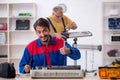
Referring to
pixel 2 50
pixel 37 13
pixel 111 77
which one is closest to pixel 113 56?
pixel 37 13

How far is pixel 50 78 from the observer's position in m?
1.98

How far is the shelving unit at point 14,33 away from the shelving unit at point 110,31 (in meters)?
1.73

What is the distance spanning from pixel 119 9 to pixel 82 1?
92 cm

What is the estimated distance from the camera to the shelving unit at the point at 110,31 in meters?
6.33

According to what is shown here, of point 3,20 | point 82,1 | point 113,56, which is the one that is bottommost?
point 113,56

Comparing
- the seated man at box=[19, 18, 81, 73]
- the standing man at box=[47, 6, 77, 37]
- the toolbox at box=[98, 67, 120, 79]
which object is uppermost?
the standing man at box=[47, 6, 77, 37]

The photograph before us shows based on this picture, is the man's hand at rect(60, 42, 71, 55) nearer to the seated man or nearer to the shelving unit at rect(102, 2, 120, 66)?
the seated man

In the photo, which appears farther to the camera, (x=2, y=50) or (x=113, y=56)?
(x=2, y=50)

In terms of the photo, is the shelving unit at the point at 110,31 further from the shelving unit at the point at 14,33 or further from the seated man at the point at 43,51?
the seated man at the point at 43,51

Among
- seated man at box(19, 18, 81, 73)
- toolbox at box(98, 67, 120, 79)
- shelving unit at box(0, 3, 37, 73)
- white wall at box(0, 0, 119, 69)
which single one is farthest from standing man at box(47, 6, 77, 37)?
toolbox at box(98, 67, 120, 79)

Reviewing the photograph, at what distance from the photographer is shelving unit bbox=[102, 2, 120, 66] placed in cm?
633

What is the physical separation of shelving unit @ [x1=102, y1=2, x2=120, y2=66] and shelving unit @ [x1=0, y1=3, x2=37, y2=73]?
173 centimetres

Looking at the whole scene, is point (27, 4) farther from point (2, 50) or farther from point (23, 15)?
point (2, 50)

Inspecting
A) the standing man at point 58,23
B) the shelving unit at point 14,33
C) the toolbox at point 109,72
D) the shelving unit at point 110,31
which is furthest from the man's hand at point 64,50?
the shelving unit at point 14,33
